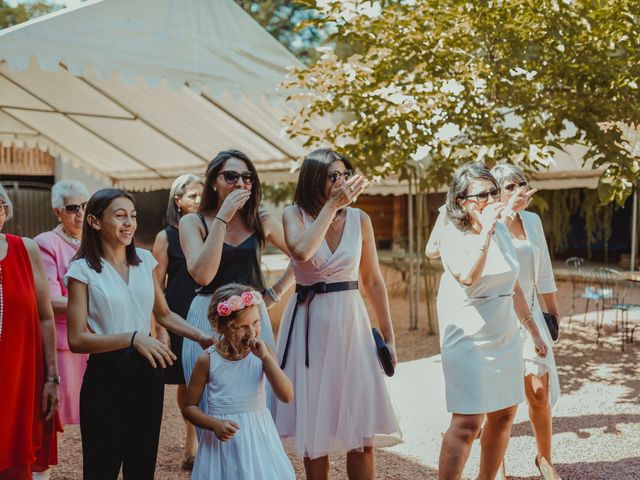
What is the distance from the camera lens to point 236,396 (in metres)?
2.60

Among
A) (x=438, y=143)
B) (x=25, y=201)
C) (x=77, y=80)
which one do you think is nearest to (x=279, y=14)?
(x=25, y=201)

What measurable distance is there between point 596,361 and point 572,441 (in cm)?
314

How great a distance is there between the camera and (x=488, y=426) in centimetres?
329

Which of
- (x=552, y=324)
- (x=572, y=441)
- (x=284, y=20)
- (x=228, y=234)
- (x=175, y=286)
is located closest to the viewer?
(x=228, y=234)

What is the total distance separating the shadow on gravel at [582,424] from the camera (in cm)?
477

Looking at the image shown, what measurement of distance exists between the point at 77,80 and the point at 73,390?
5.30m

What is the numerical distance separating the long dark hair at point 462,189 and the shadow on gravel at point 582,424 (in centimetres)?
217

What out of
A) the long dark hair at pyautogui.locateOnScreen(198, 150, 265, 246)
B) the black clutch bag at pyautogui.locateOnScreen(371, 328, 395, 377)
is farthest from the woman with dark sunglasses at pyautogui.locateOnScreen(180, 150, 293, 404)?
the black clutch bag at pyautogui.locateOnScreen(371, 328, 395, 377)

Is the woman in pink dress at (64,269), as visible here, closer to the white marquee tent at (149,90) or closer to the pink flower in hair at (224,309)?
the pink flower in hair at (224,309)

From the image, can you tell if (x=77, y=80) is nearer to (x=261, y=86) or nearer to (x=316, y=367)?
(x=261, y=86)

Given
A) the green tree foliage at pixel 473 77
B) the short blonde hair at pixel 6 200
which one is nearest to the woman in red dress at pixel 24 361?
the short blonde hair at pixel 6 200

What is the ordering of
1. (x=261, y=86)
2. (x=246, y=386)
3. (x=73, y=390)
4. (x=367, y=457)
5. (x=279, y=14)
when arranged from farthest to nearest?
(x=279, y=14) → (x=261, y=86) → (x=73, y=390) → (x=367, y=457) → (x=246, y=386)

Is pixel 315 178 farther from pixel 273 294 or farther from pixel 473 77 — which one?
pixel 473 77

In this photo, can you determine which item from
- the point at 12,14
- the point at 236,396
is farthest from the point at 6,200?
the point at 12,14
